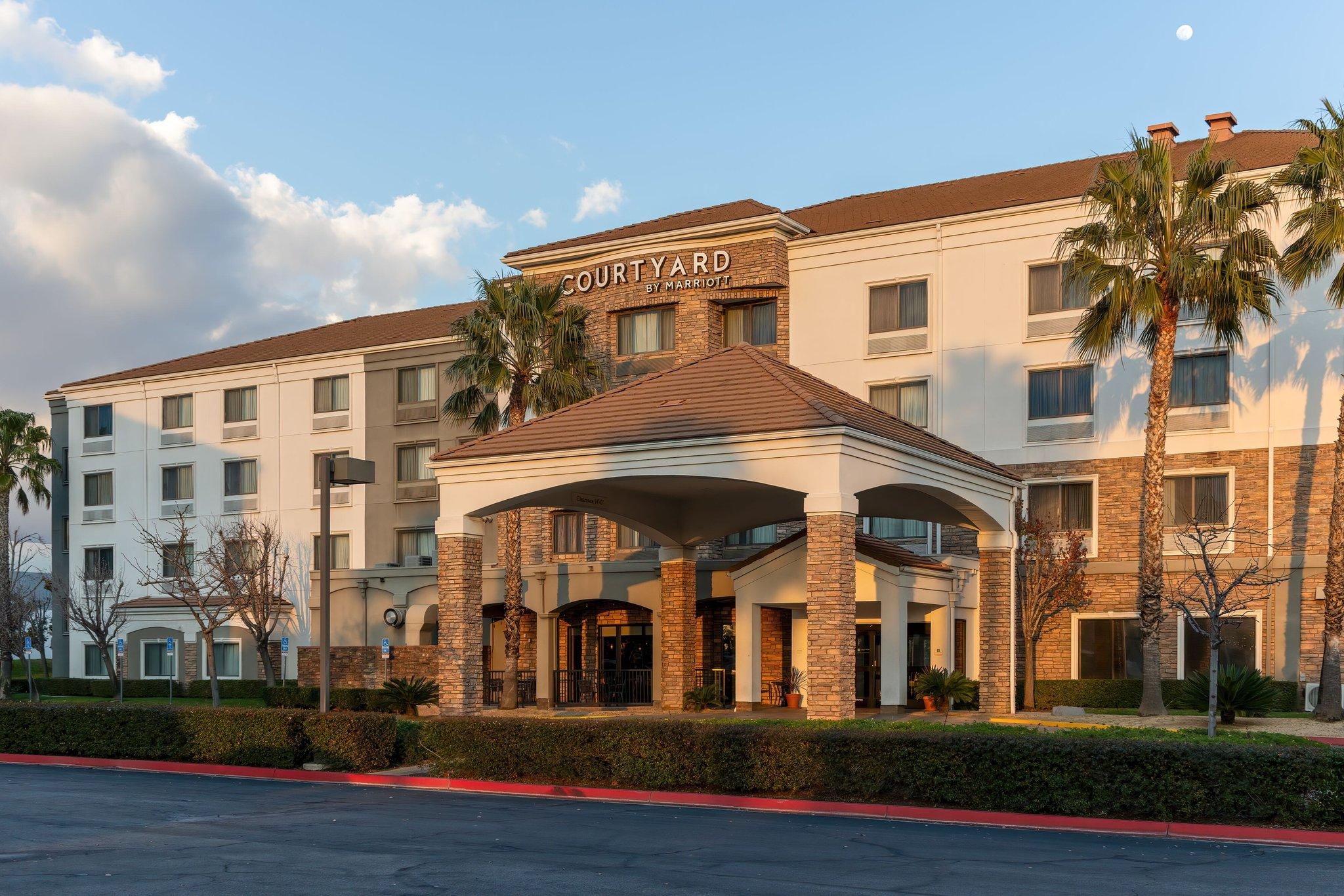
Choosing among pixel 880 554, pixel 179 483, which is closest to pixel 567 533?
pixel 880 554

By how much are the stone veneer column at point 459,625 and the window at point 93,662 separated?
36549 mm

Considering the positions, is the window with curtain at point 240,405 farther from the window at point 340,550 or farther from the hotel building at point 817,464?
the window at point 340,550

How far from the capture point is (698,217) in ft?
141

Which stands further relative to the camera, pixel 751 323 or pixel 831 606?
pixel 751 323

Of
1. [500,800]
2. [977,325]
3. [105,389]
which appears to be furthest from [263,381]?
[500,800]

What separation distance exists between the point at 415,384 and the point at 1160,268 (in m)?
28.6

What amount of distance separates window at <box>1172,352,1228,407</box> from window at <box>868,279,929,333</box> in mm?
6907

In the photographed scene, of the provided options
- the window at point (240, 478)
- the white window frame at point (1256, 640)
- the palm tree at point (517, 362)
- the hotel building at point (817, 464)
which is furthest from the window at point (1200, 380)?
the window at point (240, 478)

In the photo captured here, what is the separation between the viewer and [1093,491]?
36.2m

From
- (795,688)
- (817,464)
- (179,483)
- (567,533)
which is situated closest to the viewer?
(817,464)

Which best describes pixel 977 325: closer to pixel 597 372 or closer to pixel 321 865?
pixel 597 372

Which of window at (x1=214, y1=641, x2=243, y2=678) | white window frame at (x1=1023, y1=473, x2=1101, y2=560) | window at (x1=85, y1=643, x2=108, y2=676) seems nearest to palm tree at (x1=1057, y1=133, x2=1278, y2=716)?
white window frame at (x1=1023, y1=473, x2=1101, y2=560)

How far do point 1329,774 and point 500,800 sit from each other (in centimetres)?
A: 1018

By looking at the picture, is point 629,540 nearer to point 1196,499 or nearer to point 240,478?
point 1196,499
